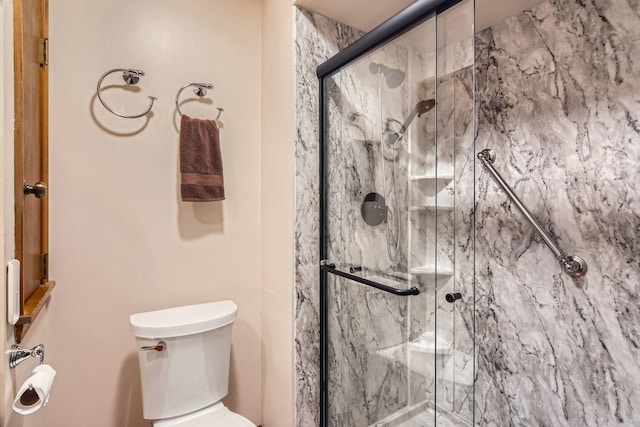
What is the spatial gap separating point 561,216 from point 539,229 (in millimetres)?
108

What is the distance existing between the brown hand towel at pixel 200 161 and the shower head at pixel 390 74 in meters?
0.84

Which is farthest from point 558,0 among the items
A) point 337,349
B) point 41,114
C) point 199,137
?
point 41,114

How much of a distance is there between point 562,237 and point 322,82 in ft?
4.24

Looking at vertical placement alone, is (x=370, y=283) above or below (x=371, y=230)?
below

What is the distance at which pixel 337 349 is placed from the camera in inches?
61.4

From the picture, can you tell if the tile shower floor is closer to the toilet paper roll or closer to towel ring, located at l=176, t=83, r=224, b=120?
the toilet paper roll

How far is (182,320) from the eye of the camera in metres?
1.40

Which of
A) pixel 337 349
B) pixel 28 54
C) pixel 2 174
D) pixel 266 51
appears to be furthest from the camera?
pixel 266 51

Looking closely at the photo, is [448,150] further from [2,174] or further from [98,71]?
[98,71]

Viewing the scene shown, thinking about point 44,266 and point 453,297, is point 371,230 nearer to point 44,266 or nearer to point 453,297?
point 453,297

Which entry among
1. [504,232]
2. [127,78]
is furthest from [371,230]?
[127,78]

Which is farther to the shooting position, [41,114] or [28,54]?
[41,114]

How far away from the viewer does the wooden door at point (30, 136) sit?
0.88 m

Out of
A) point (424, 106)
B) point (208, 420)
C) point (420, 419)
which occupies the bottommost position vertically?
point (208, 420)
